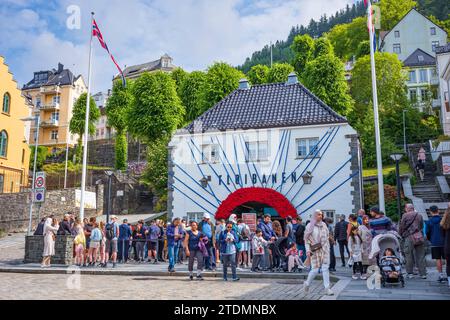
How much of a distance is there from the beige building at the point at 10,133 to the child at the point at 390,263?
115 feet

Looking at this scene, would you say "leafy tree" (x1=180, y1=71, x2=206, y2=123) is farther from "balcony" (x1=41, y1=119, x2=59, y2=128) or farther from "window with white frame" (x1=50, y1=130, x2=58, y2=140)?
"window with white frame" (x1=50, y1=130, x2=58, y2=140)

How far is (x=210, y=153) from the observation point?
82.2 feet

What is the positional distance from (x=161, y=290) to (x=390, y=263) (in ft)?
18.6

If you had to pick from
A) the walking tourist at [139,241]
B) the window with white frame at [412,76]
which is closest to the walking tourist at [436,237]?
the walking tourist at [139,241]

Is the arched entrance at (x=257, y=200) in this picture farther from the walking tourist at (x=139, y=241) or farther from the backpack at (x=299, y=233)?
the backpack at (x=299, y=233)

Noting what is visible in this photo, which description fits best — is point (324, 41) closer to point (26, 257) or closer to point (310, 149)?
point (310, 149)

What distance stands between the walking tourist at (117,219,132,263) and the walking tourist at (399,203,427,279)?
11282mm

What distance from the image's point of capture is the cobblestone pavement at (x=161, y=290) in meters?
9.68

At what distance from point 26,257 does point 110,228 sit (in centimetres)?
448

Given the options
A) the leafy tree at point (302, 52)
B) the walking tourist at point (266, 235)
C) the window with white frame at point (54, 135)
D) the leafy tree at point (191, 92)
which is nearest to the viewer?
the walking tourist at point (266, 235)

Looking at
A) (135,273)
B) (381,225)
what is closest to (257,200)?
(135,273)

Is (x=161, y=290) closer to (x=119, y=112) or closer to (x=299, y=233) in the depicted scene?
(x=299, y=233)

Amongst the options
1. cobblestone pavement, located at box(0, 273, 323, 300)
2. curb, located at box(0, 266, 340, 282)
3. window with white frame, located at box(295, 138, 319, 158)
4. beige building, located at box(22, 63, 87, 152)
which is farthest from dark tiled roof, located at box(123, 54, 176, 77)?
cobblestone pavement, located at box(0, 273, 323, 300)
